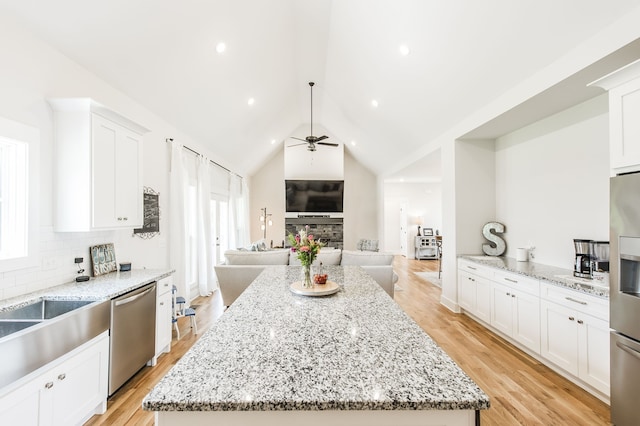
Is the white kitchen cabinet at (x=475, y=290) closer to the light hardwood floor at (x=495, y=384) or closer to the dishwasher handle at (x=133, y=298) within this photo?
the light hardwood floor at (x=495, y=384)

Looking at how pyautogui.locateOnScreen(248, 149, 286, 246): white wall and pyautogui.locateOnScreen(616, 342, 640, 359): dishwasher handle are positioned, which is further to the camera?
pyautogui.locateOnScreen(248, 149, 286, 246): white wall

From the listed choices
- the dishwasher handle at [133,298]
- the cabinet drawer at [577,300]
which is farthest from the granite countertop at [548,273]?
the dishwasher handle at [133,298]

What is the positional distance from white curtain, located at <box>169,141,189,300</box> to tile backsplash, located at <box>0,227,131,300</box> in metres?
1.32

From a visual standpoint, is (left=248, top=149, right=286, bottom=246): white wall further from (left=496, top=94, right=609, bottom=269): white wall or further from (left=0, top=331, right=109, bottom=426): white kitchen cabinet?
(left=0, top=331, right=109, bottom=426): white kitchen cabinet

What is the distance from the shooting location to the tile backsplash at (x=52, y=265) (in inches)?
79.2

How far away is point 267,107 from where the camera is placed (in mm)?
5820

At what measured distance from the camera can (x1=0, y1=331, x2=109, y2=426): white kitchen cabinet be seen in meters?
1.47

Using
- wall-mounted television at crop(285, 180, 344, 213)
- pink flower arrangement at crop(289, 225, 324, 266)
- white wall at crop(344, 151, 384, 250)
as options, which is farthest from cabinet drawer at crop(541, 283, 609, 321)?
white wall at crop(344, 151, 384, 250)

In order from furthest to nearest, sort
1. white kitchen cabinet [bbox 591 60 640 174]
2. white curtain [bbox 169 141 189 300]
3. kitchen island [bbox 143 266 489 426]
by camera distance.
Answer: white curtain [bbox 169 141 189 300] → white kitchen cabinet [bbox 591 60 640 174] → kitchen island [bbox 143 266 489 426]

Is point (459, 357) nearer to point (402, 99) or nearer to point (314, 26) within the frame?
point (402, 99)

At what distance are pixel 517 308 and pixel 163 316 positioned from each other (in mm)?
3770

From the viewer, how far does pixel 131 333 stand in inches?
95.8

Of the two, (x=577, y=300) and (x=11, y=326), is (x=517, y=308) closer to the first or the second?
(x=577, y=300)

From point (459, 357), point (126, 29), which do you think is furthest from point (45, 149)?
point (459, 357)
